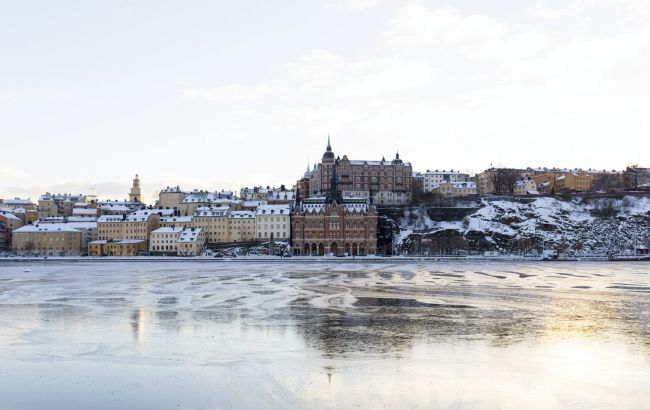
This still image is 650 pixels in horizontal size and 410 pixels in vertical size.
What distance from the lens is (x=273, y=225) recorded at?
409 ft

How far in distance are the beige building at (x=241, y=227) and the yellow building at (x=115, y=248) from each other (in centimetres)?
1812

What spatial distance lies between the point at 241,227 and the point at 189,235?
39.6 ft

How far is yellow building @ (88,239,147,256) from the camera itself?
12062cm

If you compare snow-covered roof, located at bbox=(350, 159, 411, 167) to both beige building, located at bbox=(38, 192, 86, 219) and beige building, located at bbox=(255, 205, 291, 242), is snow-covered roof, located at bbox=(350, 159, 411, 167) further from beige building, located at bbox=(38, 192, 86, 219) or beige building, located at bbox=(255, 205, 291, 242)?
beige building, located at bbox=(38, 192, 86, 219)

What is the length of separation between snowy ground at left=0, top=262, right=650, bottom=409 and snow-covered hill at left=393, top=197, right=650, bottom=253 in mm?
70026

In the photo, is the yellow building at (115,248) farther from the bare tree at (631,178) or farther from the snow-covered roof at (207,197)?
the bare tree at (631,178)

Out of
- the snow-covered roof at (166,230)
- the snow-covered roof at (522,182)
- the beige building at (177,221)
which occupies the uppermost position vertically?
the snow-covered roof at (522,182)

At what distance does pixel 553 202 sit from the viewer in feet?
416

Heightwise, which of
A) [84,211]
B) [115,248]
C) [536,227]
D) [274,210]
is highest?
[84,211]

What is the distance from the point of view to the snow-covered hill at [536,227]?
11181 centimetres

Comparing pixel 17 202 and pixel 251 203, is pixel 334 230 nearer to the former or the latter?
pixel 251 203

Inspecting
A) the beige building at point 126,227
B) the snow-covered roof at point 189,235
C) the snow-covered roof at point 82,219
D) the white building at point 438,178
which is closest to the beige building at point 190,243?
the snow-covered roof at point 189,235

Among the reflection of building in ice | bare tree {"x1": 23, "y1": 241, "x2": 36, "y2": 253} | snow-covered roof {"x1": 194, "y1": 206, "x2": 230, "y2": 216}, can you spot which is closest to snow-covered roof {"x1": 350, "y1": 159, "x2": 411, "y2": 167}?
snow-covered roof {"x1": 194, "y1": 206, "x2": 230, "y2": 216}

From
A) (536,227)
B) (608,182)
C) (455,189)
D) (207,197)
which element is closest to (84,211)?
(207,197)
